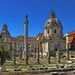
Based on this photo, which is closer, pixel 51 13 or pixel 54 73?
pixel 54 73

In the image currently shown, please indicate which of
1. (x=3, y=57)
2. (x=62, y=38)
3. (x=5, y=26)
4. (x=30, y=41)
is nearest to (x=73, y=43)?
(x=62, y=38)

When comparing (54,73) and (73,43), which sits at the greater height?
(73,43)

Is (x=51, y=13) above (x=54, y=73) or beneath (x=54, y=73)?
above

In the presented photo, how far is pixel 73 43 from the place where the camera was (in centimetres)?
15325

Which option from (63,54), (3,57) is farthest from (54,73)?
(63,54)

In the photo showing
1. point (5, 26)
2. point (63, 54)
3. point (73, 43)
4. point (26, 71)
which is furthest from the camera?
point (5, 26)

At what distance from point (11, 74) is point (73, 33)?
4002 inches

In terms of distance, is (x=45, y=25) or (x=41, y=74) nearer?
(x=41, y=74)

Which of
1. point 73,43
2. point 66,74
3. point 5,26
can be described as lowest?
point 66,74

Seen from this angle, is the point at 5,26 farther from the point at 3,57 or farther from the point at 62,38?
the point at 3,57

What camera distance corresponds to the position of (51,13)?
16538cm

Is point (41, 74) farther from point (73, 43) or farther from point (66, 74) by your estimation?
point (73, 43)

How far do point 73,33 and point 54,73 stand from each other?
10165cm

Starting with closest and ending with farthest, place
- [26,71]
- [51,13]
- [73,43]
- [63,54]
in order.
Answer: [26,71] → [63,54] → [73,43] → [51,13]
